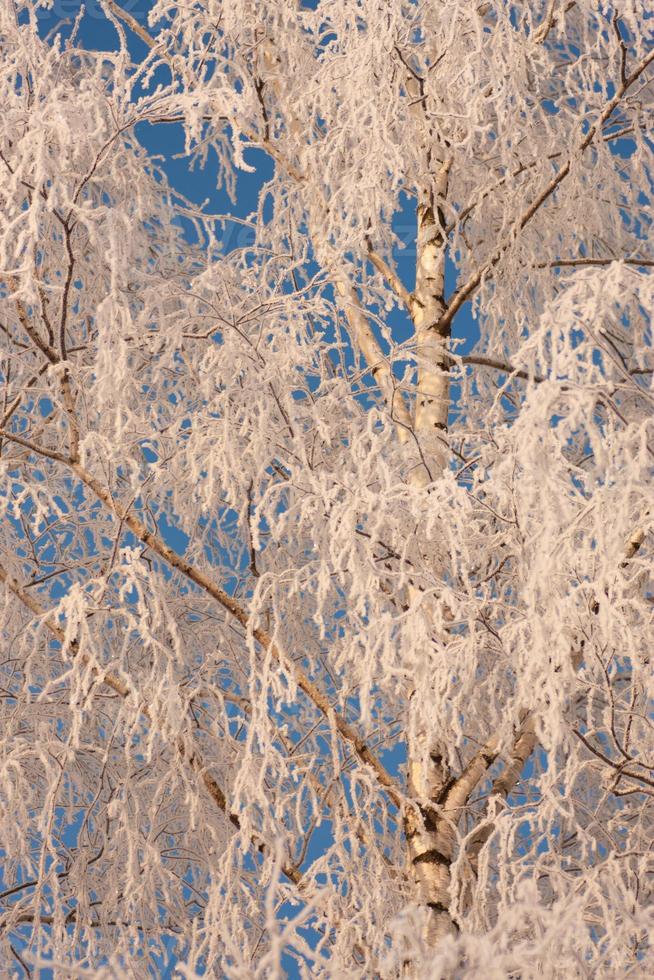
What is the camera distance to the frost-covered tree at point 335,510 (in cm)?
369

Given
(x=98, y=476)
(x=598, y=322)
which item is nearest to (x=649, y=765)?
(x=598, y=322)

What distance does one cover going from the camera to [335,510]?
12.9 feet

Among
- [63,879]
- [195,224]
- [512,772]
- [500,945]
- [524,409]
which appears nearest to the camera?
[500,945]

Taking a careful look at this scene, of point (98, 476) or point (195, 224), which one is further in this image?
point (195, 224)

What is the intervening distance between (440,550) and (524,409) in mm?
1199

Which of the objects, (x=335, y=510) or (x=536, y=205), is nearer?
(x=335, y=510)

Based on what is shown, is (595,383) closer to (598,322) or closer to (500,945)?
(598,322)

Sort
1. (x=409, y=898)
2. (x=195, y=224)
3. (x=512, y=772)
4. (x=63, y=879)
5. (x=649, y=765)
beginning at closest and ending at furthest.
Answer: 1. (x=649, y=765)
2. (x=409, y=898)
3. (x=512, y=772)
4. (x=63, y=879)
5. (x=195, y=224)

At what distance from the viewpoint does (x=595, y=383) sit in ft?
11.6

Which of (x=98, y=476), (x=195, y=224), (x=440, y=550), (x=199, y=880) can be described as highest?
(x=195, y=224)

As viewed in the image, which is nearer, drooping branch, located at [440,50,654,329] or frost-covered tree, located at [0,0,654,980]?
frost-covered tree, located at [0,0,654,980]

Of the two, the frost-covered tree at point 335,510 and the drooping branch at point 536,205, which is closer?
the frost-covered tree at point 335,510

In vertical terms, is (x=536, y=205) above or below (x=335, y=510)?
above

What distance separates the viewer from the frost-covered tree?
12.1 feet
